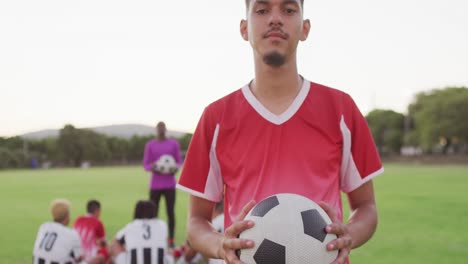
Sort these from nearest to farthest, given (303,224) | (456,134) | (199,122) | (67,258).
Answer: (303,224) < (199,122) < (67,258) < (456,134)

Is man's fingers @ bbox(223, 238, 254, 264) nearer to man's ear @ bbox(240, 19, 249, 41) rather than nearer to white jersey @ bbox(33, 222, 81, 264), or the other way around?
man's ear @ bbox(240, 19, 249, 41)

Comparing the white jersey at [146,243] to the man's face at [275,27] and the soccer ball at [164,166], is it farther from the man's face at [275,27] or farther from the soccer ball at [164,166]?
the man's face at [275,27]

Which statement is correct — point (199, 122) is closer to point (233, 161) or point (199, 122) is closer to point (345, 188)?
point (233, 161)

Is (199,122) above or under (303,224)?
above

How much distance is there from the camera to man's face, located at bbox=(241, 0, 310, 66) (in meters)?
2.42

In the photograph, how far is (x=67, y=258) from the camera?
6.29m

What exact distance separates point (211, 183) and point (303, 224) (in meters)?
0.67

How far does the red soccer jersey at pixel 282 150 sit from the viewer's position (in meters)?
2.48

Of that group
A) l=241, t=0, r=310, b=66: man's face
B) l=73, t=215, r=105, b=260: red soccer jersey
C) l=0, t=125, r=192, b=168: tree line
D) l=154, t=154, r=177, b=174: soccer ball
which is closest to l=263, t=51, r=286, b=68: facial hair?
l=241, t=0, r=310, b=66: man's face

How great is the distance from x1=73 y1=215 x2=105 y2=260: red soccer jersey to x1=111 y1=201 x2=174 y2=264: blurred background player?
1.18 metres

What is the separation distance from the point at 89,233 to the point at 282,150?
5.92 m

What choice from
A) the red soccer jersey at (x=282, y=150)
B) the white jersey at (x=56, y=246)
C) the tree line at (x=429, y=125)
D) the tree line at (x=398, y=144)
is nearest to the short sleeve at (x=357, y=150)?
the red soccer jersey at (x=282, y=150)

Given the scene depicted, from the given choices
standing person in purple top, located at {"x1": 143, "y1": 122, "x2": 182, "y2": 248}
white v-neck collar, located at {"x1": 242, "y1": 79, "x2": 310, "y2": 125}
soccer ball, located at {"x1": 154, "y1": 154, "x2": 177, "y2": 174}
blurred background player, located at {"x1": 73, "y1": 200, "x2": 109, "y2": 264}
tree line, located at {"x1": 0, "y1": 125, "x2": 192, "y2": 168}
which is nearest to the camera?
white v-neck collar, located at {"x1": 242, "y1": 79, "x2": 310, "y2": 125}

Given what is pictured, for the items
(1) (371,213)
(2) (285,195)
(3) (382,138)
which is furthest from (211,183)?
(3) (382,138)
